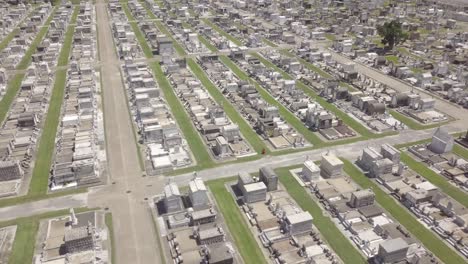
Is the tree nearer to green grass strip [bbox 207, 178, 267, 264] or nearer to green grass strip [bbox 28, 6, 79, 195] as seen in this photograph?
green grass strip [bbox 207, 178, 267, 264]

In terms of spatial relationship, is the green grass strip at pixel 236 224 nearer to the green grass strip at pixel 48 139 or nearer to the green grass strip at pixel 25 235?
the green grass strip at pixel 25 235

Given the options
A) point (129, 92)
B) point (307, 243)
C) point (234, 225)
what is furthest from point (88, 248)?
point (129, 92)

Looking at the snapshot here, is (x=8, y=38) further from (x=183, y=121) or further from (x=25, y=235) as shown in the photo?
(x=25, y=235)

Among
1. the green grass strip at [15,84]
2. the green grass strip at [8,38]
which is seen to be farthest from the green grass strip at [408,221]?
the green grass strip at [8,38]

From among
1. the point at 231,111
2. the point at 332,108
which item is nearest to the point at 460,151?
the point at 332,108

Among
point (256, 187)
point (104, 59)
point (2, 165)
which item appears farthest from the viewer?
point (104, 59)

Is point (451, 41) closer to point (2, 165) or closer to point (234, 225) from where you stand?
point (234, 225)
